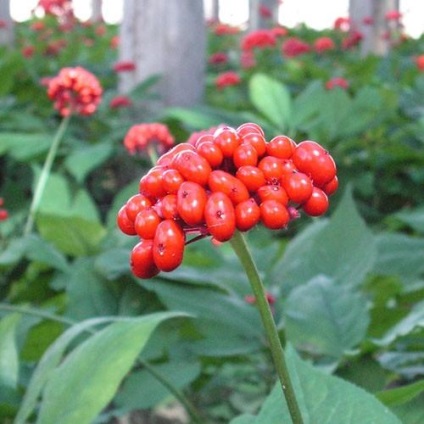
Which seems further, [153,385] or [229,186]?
[153,385]

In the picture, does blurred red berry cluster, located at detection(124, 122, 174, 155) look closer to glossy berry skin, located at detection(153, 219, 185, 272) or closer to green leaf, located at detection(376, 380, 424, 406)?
green leaf, located at detection(376, 380, 424, 406)

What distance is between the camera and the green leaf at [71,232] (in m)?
2.52

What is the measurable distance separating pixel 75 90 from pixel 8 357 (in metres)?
1.45

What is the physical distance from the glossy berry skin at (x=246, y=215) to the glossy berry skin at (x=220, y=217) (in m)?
0.01

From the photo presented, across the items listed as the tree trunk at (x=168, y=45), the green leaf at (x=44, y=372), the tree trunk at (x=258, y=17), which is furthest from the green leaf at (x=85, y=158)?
the tree trunk at (x=258, y=17)

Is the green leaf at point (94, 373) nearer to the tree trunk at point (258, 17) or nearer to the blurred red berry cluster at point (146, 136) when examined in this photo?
the blurred red berry cluster at point (146, 136)

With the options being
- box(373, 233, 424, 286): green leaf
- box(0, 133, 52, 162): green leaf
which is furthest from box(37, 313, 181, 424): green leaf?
box(0, 133, 52, 162): green leaf

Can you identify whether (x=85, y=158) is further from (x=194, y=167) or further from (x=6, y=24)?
(x=6, y=24)

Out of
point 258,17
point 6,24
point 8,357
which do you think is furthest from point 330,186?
point 258,17

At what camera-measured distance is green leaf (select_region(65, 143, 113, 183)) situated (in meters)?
3.54

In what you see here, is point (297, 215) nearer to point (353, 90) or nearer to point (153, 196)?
point (153, 196)

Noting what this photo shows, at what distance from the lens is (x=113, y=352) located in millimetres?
1425

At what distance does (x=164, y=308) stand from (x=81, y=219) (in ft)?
1.64

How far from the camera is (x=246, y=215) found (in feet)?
3.30
